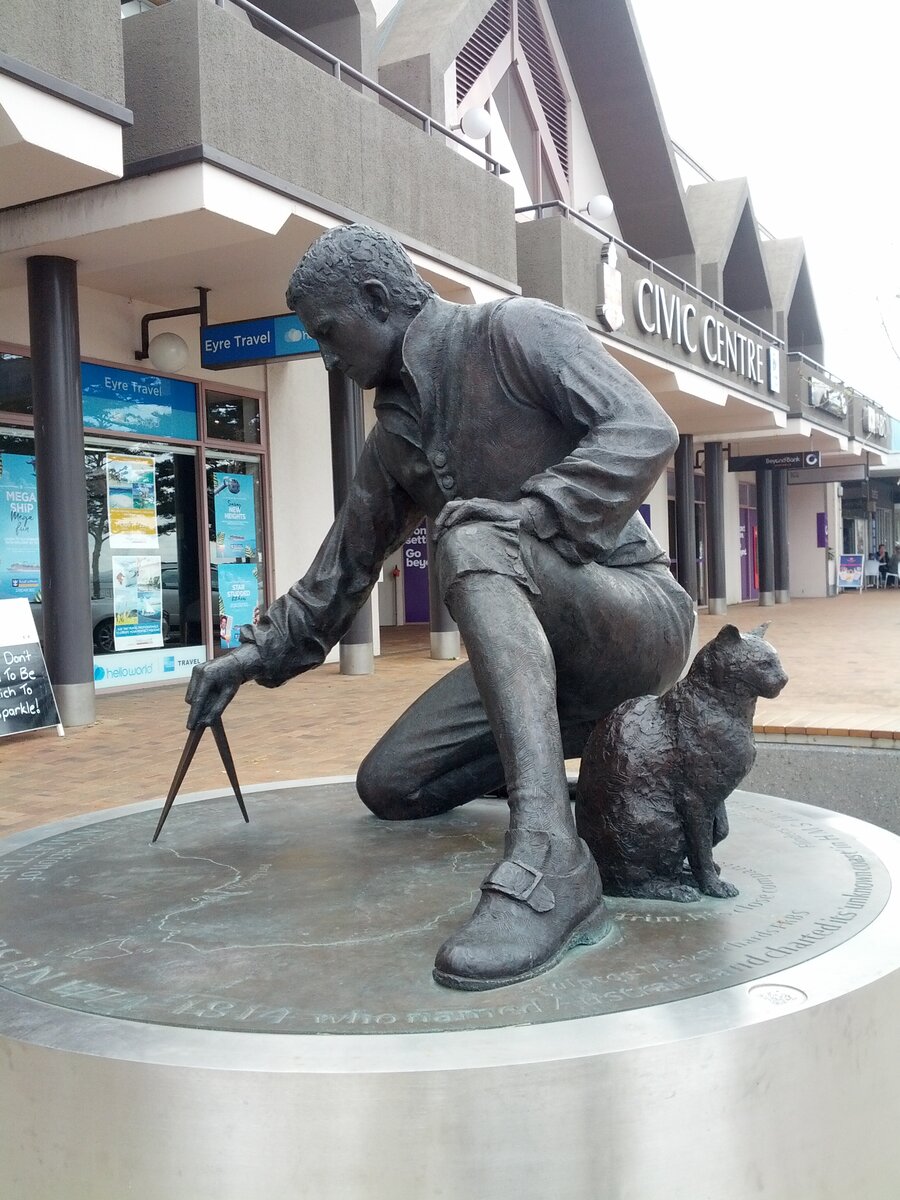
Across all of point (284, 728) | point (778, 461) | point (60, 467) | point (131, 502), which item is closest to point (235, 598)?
point (131, 502)

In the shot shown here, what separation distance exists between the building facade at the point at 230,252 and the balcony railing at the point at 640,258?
13cm

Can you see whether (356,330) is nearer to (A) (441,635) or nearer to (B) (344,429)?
(B) (344,429)

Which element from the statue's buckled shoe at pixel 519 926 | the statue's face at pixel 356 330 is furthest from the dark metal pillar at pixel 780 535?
the statue's buckled shoe at pixel 519 926

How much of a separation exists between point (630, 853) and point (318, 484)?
440 inches

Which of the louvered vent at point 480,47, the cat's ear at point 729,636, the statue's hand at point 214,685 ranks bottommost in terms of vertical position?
the statue's hand at point 214,685

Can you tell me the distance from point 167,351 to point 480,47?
25.2ft

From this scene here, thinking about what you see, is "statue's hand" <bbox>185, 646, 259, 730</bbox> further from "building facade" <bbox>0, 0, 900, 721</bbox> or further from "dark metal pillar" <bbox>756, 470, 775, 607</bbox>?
"dark metal pillar" <bbox>756, 470, 775, 607</bbox>

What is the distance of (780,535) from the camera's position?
28.2 m

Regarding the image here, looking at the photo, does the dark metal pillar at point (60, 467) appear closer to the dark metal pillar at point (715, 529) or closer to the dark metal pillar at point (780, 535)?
the dark metal pillar at point (715, 529)

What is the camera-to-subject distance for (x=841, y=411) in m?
25.7

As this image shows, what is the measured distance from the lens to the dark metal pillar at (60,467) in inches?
322

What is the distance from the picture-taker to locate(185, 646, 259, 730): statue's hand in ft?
9.01

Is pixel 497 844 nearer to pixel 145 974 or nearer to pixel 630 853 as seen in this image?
pixel 630 853

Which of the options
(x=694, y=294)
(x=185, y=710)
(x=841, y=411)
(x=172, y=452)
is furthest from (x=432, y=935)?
(x=841, y=411)
